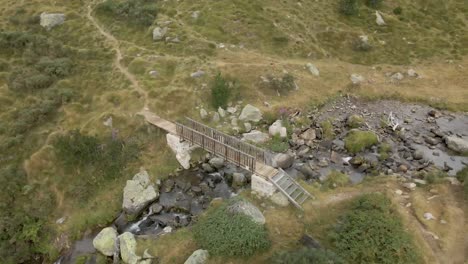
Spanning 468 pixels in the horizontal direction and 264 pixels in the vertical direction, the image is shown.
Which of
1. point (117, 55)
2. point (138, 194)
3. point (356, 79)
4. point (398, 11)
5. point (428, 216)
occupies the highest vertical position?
point (398, 11)

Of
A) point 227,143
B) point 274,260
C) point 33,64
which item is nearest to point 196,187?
point 227,143

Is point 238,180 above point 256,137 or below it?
below

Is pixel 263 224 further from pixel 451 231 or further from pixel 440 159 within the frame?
pixel 440 159

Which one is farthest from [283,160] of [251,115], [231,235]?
[231,235]

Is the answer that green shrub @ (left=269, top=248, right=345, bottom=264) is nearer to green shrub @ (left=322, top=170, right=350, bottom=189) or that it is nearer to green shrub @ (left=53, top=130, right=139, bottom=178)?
green shrub @ (left=322, top=170, right=350, bottom=189)

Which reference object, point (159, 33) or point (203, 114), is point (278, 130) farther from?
point (159, 33)

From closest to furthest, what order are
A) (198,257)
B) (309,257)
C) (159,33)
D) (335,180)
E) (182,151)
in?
(309,257), (198,257), (335,180), (182,151), (159,33)
